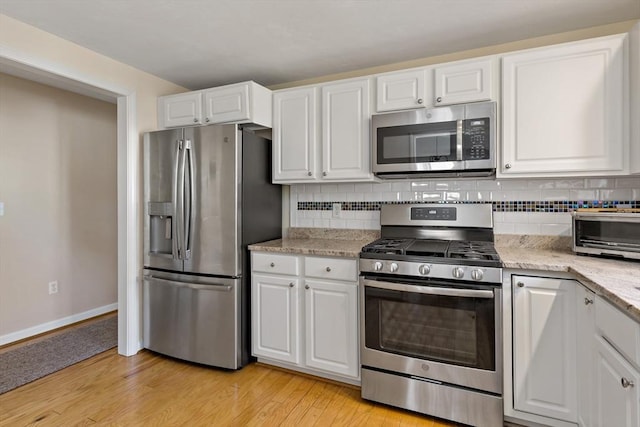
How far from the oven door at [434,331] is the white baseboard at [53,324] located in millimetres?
3137

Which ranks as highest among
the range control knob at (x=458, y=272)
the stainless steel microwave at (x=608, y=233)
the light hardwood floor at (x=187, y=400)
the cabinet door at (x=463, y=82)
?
the cabinet door at (x=463, y=82)

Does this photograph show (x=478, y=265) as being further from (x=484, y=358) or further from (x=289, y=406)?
(x=289, y=406)

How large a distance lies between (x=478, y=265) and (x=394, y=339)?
66 centimetres

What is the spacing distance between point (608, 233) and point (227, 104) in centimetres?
259

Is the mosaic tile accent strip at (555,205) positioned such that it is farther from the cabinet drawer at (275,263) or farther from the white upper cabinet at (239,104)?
the white upper cabinet at (239,104)

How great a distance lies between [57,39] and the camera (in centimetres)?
229

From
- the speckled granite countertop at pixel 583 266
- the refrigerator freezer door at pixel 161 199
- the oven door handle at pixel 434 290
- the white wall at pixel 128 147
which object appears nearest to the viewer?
the speckled granite countertop at pixel 583 266

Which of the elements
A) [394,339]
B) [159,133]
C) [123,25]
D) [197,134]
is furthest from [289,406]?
[123,25]

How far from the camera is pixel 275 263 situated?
247 cm

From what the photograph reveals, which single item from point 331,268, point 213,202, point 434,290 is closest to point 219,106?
point 213,202

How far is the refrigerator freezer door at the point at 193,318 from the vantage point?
2.49 metres

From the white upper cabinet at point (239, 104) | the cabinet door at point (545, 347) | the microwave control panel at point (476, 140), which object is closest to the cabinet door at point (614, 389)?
the cabinet door at point (545, 347)

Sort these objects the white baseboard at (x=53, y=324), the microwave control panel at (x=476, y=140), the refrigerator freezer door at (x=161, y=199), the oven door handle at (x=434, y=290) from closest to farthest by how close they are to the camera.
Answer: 1. the oven door handle at (x=434, y=290)
2. the microwave control panel at (x=476, y=140)
3. the refrigerator freezer door at (x=161, y=199)
4. the white baseboard at (x=53, y=324)

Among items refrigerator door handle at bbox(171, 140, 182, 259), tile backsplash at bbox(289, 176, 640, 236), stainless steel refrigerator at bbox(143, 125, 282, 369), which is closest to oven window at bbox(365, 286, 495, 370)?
tile backsplash at bbox(289, 176, 640, 236)
